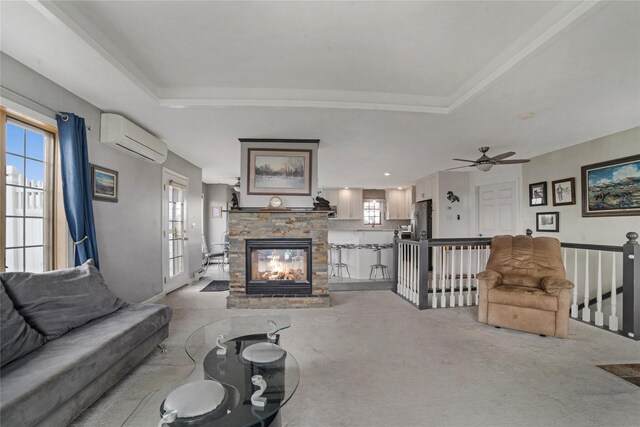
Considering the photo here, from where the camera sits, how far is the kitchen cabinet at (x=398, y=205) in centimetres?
944

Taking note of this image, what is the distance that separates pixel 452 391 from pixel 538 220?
4.77 metres

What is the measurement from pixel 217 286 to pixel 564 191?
6509 millimetres

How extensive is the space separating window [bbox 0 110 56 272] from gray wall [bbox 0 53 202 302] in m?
0.31

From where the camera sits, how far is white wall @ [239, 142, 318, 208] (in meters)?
4.18

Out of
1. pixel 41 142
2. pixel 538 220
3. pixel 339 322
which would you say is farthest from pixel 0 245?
pixel 538 220

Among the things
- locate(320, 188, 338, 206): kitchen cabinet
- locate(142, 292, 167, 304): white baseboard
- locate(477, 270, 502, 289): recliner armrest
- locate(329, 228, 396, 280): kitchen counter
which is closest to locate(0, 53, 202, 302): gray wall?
locate(142, 292, 167, 304): white baseboard

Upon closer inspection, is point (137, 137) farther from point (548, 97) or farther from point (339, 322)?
point (548, 97)

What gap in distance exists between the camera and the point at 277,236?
13.3ft

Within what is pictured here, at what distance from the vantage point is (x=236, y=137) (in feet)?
13.4

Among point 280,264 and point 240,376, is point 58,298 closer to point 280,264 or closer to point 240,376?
point 240,376

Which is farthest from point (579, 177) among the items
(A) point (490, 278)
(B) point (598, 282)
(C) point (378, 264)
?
(C) point (378, 264)

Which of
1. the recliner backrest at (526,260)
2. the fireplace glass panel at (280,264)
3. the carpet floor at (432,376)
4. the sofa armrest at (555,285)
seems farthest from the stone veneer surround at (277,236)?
the sofa armrest at (555,285)

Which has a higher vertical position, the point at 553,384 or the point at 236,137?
the point at 236,137

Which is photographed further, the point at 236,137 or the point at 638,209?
the point at 236,137
